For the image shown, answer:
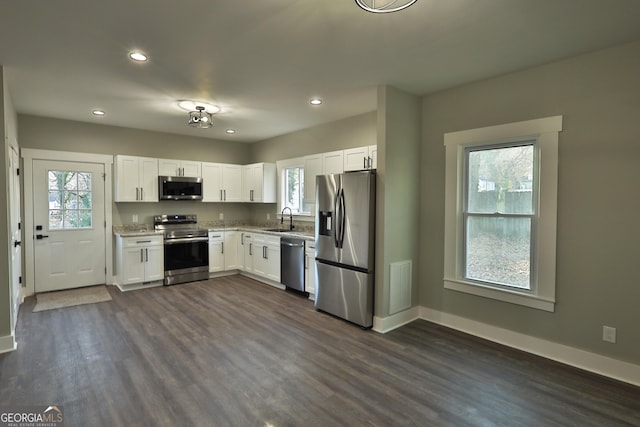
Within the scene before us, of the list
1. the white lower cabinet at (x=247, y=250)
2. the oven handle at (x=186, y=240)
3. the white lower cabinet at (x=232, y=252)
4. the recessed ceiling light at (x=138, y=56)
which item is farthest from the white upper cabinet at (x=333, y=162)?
the recessed ceiling light at (x=138, y=56)

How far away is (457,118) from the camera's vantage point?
3.83 meters

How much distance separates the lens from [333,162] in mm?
5113

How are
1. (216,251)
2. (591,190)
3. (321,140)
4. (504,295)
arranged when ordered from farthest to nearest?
(216,251) → (321,140) → (504,295) → (591,190)

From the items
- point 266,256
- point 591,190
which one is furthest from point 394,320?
point 266,256

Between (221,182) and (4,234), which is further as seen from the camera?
(221,182)

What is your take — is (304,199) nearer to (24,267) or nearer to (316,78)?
(316,78)

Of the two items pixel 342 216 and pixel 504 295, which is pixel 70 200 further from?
pixel 504 295

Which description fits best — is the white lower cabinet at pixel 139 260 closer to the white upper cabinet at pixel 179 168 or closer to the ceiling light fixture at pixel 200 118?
the white upper cabinet at pixel 179 168

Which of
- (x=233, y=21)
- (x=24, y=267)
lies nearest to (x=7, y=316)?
(x=24, y=267)

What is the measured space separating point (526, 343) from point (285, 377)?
2.39 metres

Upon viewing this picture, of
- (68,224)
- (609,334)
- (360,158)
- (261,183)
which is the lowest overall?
(609,334)

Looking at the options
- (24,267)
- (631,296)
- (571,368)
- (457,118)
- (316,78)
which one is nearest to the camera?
(631,296)

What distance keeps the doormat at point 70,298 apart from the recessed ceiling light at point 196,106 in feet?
9.86

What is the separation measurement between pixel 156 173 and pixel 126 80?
103 inches
